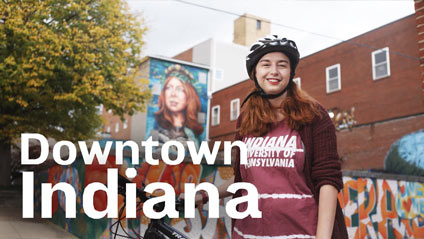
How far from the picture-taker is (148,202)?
9.52 feet

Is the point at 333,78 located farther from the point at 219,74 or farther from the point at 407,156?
the point at 219,74

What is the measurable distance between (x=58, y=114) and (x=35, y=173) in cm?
390

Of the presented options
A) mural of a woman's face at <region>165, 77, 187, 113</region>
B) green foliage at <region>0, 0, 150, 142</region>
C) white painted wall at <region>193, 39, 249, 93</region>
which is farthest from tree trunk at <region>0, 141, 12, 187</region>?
white painted wall at <region>193, 39, 249, 93</region>

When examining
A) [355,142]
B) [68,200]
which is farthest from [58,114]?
[355,142]

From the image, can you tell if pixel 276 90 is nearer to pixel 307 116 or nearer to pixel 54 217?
pixel 307 116

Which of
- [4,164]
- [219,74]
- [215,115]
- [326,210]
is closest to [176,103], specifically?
[215,115]

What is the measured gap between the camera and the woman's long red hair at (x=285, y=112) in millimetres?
1929

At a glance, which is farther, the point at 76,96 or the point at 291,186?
the point at 76,96

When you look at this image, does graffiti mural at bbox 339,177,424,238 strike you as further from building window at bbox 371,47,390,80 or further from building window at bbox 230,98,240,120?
building window at bbox 230,98,240,120

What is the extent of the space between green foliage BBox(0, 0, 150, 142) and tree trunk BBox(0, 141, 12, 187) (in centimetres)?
68

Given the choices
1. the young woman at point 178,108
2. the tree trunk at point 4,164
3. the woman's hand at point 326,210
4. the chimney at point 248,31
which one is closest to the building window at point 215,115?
the young woman at point 178,108

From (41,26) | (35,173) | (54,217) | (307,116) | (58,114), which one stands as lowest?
(54,217)

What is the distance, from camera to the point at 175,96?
3894cm

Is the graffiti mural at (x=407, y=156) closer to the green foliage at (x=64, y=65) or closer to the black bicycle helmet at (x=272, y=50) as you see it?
the green foliage at (x=64, y=65)
